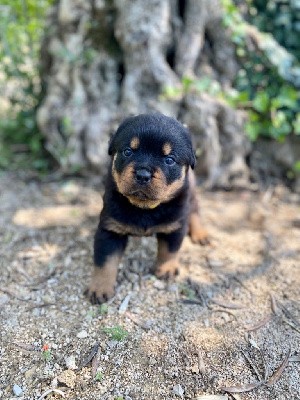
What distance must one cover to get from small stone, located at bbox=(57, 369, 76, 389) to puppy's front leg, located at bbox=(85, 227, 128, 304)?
27.9 inches

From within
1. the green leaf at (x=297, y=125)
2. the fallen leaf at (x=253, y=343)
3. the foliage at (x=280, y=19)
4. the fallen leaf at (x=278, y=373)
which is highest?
the foliage at (x=280, y=19)

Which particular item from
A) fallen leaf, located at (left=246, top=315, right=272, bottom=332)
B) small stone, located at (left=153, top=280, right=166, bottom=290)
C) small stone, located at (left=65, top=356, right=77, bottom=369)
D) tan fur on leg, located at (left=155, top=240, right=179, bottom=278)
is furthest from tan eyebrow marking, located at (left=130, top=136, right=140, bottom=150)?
fallen leaf, located at (left=246, top=315, right=272, bottom=332)

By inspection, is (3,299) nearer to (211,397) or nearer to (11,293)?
(11,293)

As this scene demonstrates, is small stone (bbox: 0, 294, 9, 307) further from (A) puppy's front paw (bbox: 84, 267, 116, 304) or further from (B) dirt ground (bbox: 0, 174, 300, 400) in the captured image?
(A) puppy's front paw (bbox: 84, 267, 116, 304)

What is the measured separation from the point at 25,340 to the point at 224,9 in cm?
428

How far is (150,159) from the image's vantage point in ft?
9.83

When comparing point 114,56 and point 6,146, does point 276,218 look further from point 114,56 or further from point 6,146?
point 6,146

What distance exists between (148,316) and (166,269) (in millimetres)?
564

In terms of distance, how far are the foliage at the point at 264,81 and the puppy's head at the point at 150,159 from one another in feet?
7.27

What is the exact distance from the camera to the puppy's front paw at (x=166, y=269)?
3.71 m

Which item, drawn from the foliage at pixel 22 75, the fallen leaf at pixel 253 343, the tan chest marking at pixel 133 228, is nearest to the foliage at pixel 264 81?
the tan chest marking at pixel 133 228

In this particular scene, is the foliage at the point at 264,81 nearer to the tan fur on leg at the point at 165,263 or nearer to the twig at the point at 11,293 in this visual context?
the tan fur on leg at the point at 165,263

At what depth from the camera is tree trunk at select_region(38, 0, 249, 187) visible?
16.1ft

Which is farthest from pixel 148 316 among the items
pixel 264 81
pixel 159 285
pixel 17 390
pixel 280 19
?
pixel 280 19
